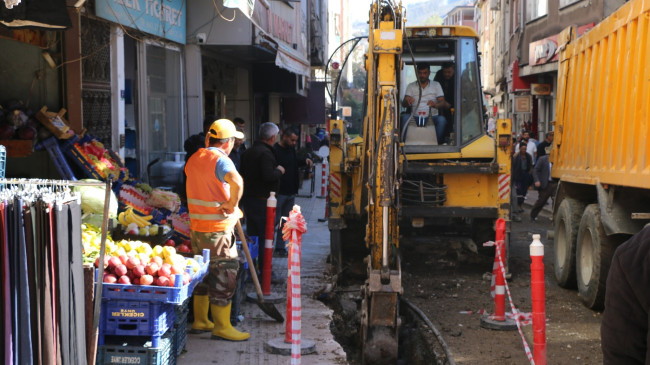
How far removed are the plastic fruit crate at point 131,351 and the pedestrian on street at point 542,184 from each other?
1224 cm

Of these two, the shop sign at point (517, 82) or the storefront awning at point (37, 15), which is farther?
the shop sign at point (517, 82)

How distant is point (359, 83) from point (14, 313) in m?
95.6

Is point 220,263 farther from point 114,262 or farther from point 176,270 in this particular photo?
point 114,262

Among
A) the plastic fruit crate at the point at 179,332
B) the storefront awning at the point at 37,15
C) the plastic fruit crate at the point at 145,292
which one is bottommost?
the plastic fruit crate at the point at 179,332

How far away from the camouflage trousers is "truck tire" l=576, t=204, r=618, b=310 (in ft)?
13.1

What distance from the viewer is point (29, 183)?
4391 mm

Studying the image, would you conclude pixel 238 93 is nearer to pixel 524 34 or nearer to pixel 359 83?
pixel 524 34

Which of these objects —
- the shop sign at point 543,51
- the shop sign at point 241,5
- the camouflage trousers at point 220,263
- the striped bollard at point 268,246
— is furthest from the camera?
the shop sign at point 543,51

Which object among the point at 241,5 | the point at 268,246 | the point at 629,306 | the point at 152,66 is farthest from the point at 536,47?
the point at 629,306

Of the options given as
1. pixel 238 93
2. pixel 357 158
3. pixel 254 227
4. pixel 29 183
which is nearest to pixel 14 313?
pixel 29 183

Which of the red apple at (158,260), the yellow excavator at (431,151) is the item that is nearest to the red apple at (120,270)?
the red apple at (158,260)

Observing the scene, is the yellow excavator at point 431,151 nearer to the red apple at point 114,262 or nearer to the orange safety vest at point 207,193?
the orange safety vest at point 207,193

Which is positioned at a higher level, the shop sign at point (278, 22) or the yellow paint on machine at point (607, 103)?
the shop sign at point (278, 22)

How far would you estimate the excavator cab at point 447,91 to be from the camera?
11109 mm
